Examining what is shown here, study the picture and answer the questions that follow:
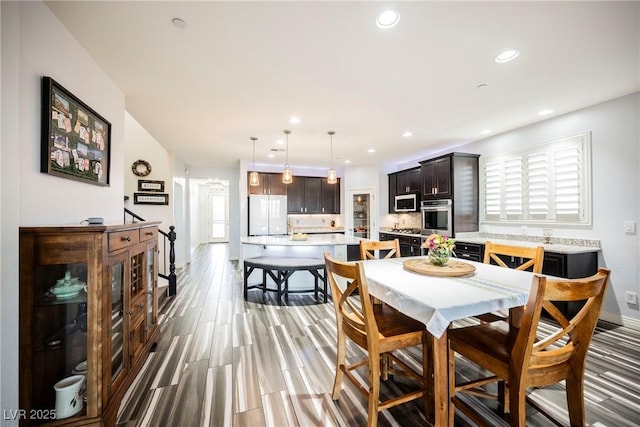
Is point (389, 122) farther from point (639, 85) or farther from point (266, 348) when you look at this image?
point (266, 348)

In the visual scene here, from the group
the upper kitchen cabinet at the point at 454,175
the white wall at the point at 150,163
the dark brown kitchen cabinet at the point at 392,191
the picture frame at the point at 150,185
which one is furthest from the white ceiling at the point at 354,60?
the dark brown kitchen cabinet at the point at 392,191

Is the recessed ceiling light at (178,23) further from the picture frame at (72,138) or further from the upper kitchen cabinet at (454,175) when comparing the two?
the upper kitchen cabinet at (454,175)

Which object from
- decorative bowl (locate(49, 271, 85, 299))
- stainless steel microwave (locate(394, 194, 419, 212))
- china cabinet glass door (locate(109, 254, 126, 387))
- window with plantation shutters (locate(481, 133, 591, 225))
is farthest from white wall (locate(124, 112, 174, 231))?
window with plantation shutters (locate(481, 133, 591, 225))

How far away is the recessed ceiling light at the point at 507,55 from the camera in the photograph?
2029 millimetres

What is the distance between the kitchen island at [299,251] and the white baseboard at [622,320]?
306cm

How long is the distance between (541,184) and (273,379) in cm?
428

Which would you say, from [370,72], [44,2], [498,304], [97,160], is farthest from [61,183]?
[498,304]

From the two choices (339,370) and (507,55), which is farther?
(507,55)

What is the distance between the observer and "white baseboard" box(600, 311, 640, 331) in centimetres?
281

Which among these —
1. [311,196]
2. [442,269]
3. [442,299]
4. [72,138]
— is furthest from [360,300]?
[311,196]

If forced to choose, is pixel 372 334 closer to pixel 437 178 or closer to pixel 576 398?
pixel 576 398

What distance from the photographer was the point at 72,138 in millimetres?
1795

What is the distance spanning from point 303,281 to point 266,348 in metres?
1.75

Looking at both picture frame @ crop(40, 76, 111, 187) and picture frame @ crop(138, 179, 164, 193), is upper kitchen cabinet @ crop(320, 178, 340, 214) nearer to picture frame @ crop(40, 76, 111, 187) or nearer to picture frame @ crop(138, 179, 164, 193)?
picture frame @ crop(138, 179, 164, 193)
